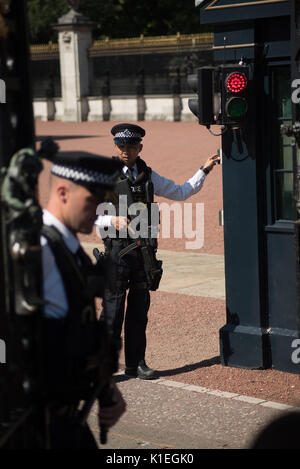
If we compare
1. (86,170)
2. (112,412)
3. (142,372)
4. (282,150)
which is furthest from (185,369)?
(86,170)

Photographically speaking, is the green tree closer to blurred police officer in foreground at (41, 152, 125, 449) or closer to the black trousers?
the black trousers

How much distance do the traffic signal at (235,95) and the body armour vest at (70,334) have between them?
3.87 m

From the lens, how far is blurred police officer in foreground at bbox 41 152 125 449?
139 inches

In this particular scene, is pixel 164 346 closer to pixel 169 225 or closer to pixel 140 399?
pixel 140 399

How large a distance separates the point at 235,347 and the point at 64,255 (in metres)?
4.30

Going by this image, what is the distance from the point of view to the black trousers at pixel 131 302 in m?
7.22

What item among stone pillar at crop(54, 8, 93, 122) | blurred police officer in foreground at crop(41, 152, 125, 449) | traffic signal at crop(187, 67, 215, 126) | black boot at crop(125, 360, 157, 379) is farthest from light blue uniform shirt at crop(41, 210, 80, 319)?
stone pillar at crop(54, 8, 93, 122)

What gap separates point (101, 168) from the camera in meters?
3.76

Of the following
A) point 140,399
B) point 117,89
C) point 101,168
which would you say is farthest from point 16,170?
point 117,89

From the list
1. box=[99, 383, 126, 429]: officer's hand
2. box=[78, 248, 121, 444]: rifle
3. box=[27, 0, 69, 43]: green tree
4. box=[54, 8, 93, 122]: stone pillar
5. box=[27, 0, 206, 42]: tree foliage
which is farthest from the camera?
box=[27, 0, 69, 43]: green tree

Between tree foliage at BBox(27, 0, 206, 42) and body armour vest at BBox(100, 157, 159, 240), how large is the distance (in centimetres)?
3705

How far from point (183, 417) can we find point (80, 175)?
3.09 metres

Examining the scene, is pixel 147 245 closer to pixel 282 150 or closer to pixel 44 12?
pixel 282 150

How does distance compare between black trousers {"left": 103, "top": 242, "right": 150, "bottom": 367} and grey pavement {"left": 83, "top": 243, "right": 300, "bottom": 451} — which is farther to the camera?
black trousers {"left": 103, "top": 242, "right": 150, "bottom": 367}
